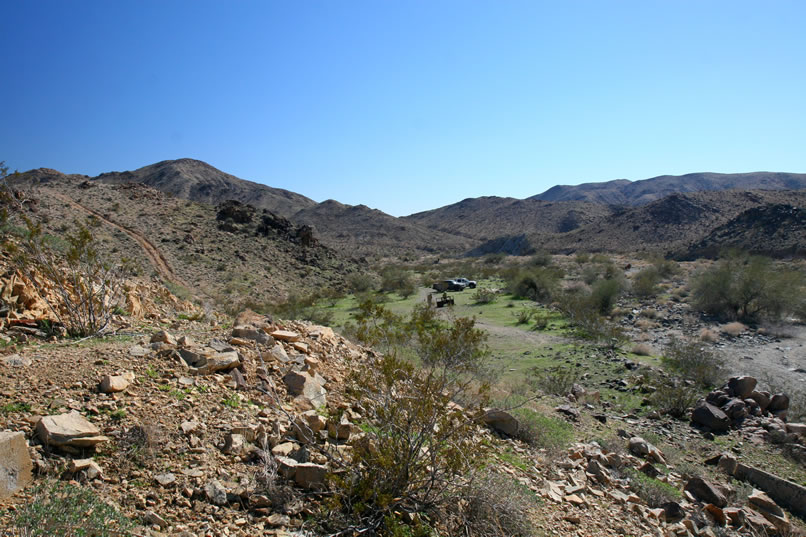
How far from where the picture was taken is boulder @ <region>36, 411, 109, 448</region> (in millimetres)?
3576

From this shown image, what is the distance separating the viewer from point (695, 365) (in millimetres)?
11625

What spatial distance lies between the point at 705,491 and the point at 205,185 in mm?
102201

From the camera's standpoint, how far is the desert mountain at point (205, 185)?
3531 inches

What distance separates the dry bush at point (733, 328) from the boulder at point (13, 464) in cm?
2094

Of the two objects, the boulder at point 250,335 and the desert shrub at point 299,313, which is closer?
the boulder at point 250,335

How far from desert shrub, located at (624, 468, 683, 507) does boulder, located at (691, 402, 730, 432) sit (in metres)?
3.22

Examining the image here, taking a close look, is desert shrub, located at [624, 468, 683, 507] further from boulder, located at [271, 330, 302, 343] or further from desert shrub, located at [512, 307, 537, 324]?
desert shrub, located at [512, 307, 537, 324]

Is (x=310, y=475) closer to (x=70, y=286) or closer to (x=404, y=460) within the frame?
(x=404, y=460)

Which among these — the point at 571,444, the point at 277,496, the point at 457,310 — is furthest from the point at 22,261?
the point at 457,310

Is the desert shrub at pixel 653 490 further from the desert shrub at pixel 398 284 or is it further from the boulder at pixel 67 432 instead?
the desert shrub at pixel 398 284

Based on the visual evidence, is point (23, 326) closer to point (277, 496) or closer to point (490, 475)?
point (277, 496)

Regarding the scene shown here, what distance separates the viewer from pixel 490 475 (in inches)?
185

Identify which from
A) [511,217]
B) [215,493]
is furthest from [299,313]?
[511,217]

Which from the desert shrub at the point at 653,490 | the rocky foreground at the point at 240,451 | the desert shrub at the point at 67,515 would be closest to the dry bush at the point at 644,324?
the rocky foreground at the point at 240,451
